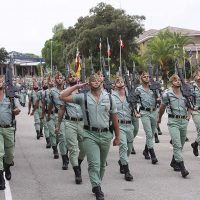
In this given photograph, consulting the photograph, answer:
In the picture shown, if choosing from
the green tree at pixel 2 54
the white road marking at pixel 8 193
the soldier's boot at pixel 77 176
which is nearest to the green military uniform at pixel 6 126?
the white road marking at pixel 8 193

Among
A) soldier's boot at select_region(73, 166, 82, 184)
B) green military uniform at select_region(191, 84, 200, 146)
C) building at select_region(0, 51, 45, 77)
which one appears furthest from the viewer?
building at select_region(0, 51, 45, 77)

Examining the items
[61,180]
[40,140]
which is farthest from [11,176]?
[40,140]

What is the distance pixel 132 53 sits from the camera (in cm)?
6425

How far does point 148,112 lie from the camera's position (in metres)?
11.2

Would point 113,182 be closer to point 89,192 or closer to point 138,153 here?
point 89,192

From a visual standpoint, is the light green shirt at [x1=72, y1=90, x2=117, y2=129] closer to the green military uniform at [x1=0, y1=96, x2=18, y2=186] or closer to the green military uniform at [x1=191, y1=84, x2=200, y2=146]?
the green military uniform at [x1=0, y1=96, x2=18, y2=186]

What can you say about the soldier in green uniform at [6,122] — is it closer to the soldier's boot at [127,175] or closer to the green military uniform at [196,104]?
the soldier's boot at [127,175]

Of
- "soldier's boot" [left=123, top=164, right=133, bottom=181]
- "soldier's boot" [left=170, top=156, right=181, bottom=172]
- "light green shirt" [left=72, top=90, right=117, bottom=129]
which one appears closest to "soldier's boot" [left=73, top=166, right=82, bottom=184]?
"soldier's boot" [left=123, top=164, right=133, bottom=181]

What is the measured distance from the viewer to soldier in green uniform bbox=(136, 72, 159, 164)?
11.0 metres

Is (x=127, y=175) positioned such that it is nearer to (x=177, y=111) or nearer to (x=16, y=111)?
(x=177, y=111)

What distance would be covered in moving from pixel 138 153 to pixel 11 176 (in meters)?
3.85

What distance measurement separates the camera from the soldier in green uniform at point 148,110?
36.0 ft

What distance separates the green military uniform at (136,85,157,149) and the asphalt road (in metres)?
0.61

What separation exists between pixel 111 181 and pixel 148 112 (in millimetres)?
2423
